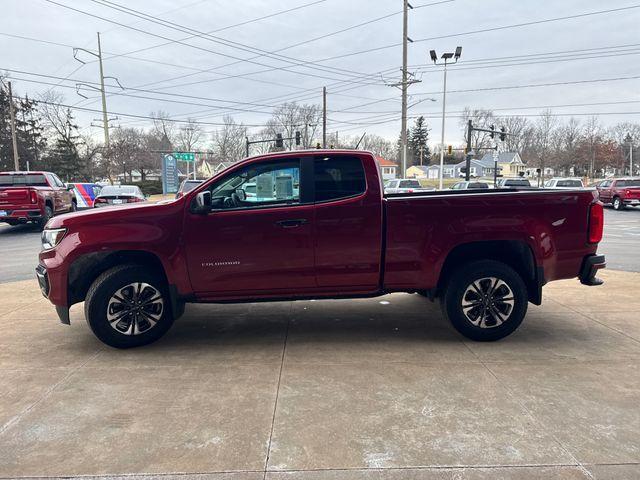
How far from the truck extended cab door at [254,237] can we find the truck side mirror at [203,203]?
2.3 inches

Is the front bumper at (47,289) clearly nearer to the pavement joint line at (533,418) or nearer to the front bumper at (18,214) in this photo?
the pavement joint line at (533,418)

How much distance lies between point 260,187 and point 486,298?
2593mm

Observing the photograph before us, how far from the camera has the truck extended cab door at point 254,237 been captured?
4504 millimetres

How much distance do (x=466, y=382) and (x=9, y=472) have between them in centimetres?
328

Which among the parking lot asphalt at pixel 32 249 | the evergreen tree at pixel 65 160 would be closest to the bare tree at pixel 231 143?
the evergreen tree at pixel 65 160

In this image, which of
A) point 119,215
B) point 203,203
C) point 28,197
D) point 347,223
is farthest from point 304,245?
point 28,197

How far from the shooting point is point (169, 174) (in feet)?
131

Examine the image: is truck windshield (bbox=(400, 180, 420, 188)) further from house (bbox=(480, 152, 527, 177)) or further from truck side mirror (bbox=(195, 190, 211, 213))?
house (bbox=(480, 152, 527, 177))

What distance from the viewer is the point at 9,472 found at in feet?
8.88

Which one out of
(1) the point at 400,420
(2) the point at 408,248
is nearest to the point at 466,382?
(1) the point at 400,420

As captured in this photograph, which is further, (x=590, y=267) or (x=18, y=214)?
(x=18, y=214)

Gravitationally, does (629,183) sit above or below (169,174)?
below

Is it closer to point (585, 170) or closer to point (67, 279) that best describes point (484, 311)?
point (67, 279)

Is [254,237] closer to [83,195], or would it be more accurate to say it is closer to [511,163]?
[83,195]
